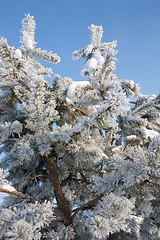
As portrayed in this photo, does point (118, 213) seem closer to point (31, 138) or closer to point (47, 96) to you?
point (31, 138)

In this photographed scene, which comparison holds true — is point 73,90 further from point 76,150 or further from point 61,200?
point 61,200

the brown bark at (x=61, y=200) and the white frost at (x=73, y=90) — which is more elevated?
the white frost at (x=73, y=90)

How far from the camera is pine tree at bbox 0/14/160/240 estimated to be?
213 cm

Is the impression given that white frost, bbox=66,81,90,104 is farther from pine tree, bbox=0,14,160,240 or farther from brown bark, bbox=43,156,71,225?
brown bark, bbox=43,156,71,225

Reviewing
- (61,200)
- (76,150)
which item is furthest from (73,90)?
(61,200)

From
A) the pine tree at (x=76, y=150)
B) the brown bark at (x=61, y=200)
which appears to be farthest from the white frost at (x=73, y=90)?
the brown bark at (x=61, y=200)

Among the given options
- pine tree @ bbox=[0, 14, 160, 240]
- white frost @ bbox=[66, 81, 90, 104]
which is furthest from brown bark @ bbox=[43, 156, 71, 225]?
white frost @ bbox=[66, 81, 90, 104]

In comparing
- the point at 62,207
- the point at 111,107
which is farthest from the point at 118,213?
the point at 62,207

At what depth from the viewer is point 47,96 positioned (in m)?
4.07

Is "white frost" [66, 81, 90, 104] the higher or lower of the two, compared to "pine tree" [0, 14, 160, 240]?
higher

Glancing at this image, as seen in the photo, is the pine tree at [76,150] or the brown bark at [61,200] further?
the brown bark at [61,200]

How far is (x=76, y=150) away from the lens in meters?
3.26

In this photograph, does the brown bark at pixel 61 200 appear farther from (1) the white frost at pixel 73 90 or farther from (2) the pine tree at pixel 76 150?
(1) the white frost at pixel 73 90

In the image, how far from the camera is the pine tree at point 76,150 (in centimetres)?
213
